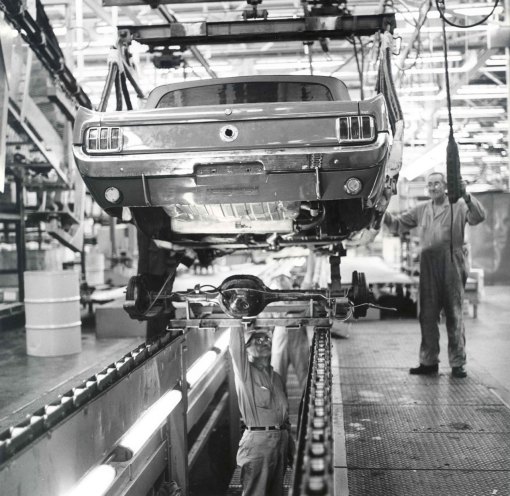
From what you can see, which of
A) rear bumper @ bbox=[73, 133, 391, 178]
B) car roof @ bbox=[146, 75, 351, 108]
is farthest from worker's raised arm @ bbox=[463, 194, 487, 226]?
rear bumper @ bbox=[73, 133, 391, 178]

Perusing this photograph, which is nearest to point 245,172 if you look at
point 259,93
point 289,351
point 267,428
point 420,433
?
point 259,93

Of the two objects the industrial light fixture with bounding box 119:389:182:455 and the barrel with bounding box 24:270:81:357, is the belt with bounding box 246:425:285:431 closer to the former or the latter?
the industrial light fixture with bounding box 119:389:182:455

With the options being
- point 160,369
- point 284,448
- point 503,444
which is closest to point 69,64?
point 160,369

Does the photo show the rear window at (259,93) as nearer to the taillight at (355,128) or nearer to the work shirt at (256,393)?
the taillight at (355,128)

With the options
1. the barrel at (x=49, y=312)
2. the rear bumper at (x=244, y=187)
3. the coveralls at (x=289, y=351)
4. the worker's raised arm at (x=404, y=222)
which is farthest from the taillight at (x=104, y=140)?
the barrel at (x=49, y=312)

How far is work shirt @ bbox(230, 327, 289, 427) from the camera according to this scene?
4645 mm

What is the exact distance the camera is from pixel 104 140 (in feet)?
12.2

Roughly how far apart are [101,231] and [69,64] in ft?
29.6

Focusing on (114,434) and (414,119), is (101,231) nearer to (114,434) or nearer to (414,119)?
(414,119)

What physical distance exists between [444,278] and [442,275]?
0.03 m

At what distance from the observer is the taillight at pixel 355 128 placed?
3596 millimetres

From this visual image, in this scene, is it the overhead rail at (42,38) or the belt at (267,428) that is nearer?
the belt at (267,428)

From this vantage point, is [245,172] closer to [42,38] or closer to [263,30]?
[263,30]

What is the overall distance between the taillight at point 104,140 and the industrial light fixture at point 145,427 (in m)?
1.59
